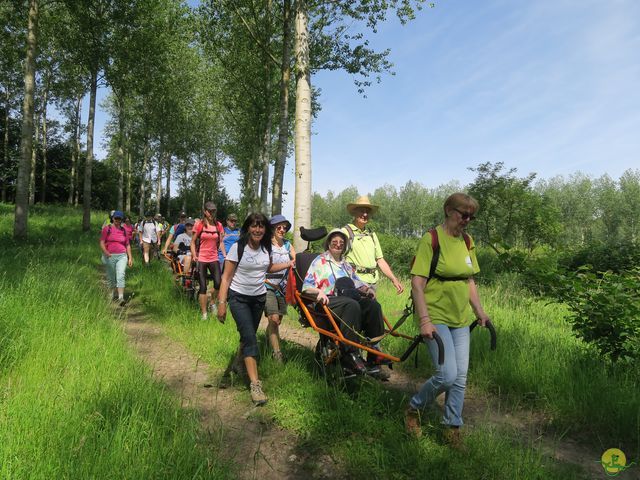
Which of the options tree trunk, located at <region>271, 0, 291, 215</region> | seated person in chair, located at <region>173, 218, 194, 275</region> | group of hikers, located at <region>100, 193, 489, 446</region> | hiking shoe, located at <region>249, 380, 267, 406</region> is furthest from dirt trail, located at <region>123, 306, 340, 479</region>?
tree trunk, located at <region>271, 0, 291, 215</region>

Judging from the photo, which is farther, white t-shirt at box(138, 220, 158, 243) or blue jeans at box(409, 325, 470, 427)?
white t-shirt at box(138, 220, 158, 243)

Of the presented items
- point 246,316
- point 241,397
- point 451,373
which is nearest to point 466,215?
point 451,373

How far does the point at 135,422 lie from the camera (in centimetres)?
271

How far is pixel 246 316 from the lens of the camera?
13.8 ft

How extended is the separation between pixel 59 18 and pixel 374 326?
20541 mm

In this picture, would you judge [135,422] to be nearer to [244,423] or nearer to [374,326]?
[244,423]

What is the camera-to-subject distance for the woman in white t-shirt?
4.17 metres

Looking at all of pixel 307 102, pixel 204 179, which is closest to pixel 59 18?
pixel 307 102

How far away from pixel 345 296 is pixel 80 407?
2.47m

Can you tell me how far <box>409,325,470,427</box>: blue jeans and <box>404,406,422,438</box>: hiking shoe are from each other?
190mm

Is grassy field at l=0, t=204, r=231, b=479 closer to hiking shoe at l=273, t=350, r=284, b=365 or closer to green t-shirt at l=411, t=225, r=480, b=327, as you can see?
hiking shoe at l=273, t=350, r=284, b=365

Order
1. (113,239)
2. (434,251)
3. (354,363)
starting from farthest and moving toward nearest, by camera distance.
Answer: (113,239)
(354,363)
(434,251)

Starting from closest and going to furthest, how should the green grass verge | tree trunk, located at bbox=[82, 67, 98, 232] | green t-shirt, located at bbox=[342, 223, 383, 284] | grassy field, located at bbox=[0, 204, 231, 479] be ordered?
grassy field, located at bbox=[0, 204, 231, 479], the green grass verge, green t-shirt, located at bbox=[342, 223, 383, 284], tree trunk, located at bbox=[82, 67, 98, 232]

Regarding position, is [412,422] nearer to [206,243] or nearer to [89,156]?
[206,243]
